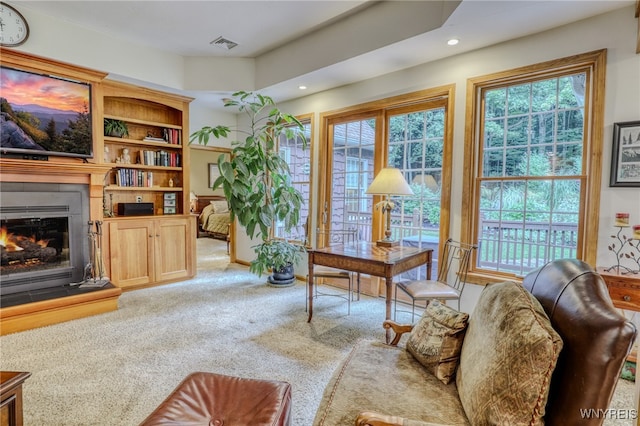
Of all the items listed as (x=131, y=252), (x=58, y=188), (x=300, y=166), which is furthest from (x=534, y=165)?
(x=58, y=188)

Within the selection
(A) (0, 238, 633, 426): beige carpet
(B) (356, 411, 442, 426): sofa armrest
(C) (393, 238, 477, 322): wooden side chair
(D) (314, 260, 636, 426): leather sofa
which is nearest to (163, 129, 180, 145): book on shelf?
(A) (0, 238, 633, 426): beige carpet

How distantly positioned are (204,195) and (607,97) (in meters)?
9.07

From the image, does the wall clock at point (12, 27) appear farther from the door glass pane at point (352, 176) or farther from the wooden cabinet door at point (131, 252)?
the door glass pane at point (352, 176)

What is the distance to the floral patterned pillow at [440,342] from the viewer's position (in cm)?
141

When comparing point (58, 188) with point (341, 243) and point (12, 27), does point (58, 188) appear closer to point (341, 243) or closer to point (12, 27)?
point (12, 27)

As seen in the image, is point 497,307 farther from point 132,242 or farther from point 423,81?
point 132,242

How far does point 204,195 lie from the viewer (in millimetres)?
9469

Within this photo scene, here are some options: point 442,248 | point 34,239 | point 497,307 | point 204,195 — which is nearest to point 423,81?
point 442,248

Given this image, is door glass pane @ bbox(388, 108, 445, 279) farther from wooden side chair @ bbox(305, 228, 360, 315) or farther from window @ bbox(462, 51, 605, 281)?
wooden side chair @ bbox(305, 228, 360, 315)

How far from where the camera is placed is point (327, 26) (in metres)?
3.48

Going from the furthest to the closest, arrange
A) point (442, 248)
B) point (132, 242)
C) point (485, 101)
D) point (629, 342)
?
point (132, 242), point (442, 248), point (485, 101), point (629, 342)

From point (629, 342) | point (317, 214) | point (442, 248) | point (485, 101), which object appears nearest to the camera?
point (629, 342)

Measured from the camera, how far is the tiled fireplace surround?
2898mm

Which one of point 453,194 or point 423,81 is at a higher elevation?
point 423,81
